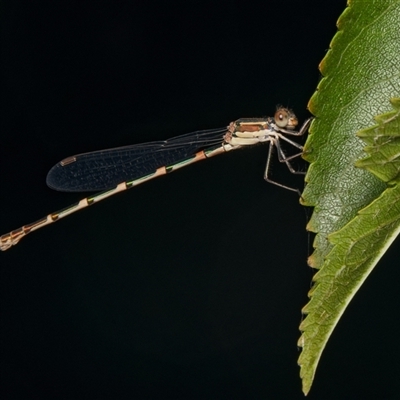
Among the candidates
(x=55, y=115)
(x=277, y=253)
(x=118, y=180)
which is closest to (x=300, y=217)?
(x=277, y=253)

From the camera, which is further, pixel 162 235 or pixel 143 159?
pixel 162 235

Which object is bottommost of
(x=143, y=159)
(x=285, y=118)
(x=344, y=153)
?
(x=344, y=153)

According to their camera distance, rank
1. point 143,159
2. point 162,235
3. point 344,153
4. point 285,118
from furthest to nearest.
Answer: point 162,235, point 143,159, point 285,118, point 344,153

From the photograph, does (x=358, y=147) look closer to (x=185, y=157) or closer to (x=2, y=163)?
(x=185, y=157)

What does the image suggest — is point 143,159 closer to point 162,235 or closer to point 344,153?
point 344,153

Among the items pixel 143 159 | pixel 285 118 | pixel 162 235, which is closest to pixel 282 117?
pixel 285 118

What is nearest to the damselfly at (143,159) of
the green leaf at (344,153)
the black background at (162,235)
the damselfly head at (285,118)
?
the damselfly head at (285,118)
